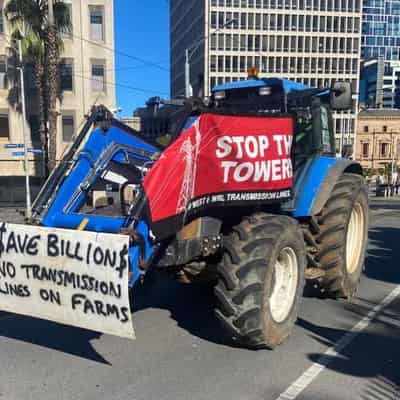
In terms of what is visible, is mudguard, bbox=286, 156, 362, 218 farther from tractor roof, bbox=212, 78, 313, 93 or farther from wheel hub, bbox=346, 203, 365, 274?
wheel hub, bbox=346, 203, 365, 274

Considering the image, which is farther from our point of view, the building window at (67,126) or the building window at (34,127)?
the building window at (67,126)

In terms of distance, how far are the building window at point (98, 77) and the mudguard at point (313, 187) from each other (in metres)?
23.7

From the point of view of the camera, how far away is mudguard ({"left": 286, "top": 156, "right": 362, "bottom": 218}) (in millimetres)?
4762

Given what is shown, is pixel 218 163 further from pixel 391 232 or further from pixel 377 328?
pixel 391 232

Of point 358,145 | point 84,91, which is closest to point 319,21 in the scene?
point 358,145

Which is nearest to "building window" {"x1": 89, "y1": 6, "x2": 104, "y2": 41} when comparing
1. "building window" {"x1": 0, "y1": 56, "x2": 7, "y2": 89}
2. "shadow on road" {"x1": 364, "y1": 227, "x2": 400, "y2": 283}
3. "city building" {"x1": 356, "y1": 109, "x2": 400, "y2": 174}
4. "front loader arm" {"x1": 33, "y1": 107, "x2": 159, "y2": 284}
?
"building window" {"x1": 0, "y1": 56, "x2": 7, "y2": 89}

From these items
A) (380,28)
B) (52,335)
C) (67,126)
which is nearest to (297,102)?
(52,335)

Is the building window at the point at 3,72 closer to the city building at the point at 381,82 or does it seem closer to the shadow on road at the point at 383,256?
the shadow on road at the point at 383,256

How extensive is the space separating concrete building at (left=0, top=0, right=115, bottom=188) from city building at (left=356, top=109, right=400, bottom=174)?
6508 centimetres

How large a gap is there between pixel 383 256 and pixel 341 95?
5019 mm

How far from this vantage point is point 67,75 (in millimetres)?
26516

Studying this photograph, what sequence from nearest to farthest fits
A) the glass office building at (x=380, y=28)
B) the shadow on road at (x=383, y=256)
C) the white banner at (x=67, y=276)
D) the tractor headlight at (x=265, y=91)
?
1. the white banner at (x=67, y=276)
2. the tractor headlight at (x=265, y=91)
3. the shadow on road at (x=383, y=256)
4. the glass office building at (x=380, y=28)

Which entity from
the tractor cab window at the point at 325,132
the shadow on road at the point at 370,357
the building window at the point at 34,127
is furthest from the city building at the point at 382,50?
the shadow on road at the point at 370,357

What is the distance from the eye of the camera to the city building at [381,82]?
111 m
